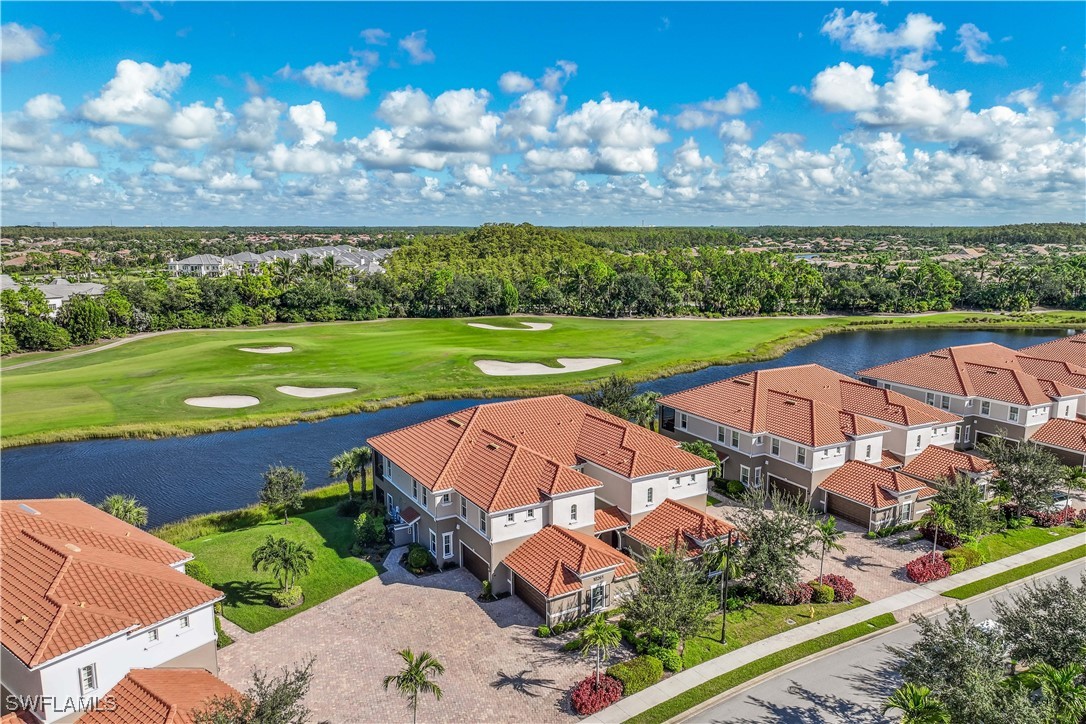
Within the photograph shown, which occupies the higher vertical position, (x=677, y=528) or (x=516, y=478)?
(x=516, y=478)

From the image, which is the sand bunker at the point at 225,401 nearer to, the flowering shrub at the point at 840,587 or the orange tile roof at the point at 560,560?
the orange tile roof at the point at 560,560

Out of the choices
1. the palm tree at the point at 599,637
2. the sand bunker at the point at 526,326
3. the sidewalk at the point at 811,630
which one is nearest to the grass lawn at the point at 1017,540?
the sidewalk at the point at 811,630

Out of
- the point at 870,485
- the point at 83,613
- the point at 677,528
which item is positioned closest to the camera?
the point at 83,613

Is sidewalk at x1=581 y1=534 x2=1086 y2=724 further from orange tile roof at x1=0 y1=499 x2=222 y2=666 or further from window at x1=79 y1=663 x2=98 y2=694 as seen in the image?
window at x1=79 y1=663 x2=98 y2=694

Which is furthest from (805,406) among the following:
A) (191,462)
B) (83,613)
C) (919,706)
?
(191,462)

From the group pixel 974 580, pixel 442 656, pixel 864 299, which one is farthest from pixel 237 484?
pixel 864 299

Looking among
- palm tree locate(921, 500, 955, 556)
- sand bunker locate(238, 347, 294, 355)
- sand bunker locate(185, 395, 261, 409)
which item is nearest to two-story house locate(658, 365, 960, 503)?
palm tree locate(921, 500, 955, 556)

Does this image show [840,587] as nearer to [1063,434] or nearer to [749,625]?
[749,625]
